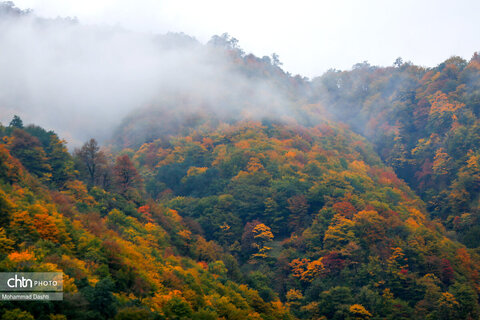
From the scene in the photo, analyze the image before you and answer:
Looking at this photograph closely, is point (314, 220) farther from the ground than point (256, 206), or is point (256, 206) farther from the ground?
point (256, 206)

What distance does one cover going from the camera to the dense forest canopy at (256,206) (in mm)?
37375

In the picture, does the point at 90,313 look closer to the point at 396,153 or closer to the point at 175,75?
the point at 396,153

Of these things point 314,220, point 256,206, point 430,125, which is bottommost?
point 314,220

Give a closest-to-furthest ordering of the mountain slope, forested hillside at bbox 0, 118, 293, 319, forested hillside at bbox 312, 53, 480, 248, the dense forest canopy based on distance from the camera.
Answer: forested hillside at bbox 0, 118, 293, 319
the dense forest canopy
the mountain slope
forested hillside at bbox 312, 53, 480, 248

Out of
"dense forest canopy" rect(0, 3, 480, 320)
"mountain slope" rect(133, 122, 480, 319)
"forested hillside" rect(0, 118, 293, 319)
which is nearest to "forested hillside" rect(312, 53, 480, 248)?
A: "dense forest canopy" rect(0, 3, 480, 320)

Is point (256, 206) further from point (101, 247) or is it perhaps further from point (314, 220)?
point (101, 247)

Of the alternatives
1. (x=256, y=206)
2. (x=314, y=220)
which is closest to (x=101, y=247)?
(x=314, y=220)

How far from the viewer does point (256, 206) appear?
78.7 m

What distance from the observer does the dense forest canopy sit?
37.4 meters

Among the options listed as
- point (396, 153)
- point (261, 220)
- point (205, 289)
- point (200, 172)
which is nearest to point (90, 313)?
point (205, 289)

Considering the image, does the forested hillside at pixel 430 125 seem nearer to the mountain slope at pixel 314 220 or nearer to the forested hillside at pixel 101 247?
the mountain slope at pixel 314 220

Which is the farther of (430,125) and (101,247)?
(430,125)

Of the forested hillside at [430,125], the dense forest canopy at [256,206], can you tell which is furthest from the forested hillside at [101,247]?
the forested hillside at [430,125]

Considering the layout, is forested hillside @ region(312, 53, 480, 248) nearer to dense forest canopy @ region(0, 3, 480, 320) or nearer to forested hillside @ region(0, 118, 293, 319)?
dense forest canopy @ region(0, 3, 480, 320)
